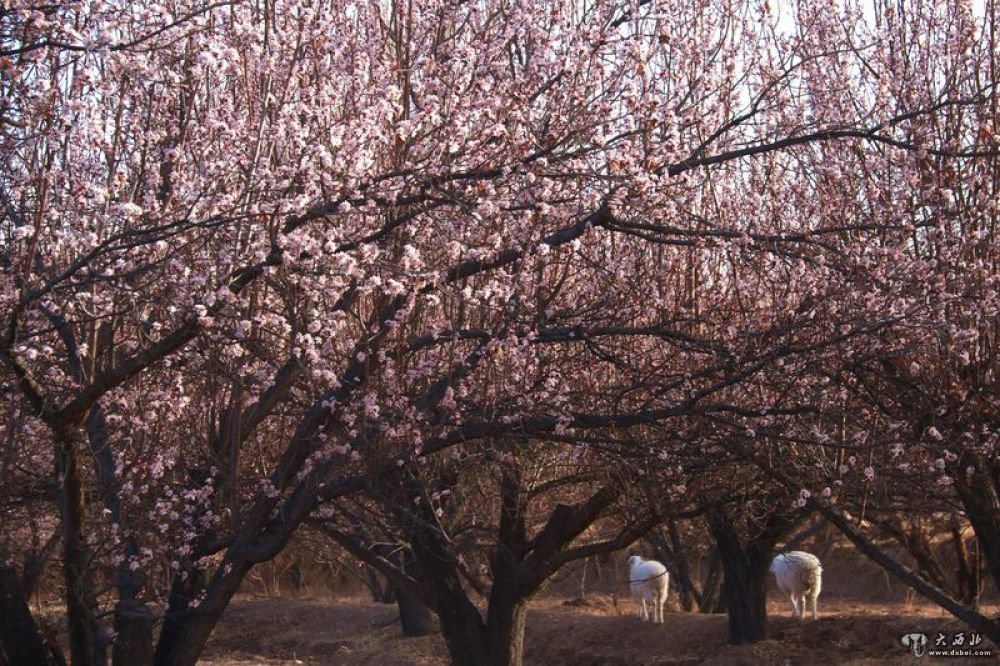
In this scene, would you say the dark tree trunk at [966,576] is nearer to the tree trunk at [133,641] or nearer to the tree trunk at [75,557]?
the tree trunk at [133,641]

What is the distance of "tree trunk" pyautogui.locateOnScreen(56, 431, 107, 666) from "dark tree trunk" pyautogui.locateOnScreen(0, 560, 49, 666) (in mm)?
377

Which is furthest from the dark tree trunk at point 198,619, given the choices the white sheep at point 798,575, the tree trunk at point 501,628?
the white sheep at point 798,575

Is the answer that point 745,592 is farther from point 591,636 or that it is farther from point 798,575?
point 591,636

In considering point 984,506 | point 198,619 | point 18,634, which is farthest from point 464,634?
point 984,506

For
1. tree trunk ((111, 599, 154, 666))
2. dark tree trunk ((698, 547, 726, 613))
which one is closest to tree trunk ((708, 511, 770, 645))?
dark tree trunk ((698, 547, 726, 613))

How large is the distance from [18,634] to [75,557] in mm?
1122

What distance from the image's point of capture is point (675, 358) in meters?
9.16

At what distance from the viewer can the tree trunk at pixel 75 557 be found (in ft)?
23.7

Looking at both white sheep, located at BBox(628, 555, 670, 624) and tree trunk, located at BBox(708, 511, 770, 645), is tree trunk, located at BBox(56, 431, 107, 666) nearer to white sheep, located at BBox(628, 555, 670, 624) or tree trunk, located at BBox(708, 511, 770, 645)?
tree trunk, located at BBox(708, 511, 770, 645)

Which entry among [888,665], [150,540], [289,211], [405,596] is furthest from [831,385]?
[405,596]

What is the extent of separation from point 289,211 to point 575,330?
2.22m

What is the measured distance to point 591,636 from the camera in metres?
19.5

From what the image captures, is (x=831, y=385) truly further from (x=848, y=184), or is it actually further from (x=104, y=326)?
(x=104, y=326)

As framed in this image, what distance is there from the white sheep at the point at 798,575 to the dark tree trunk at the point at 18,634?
11213 mm
